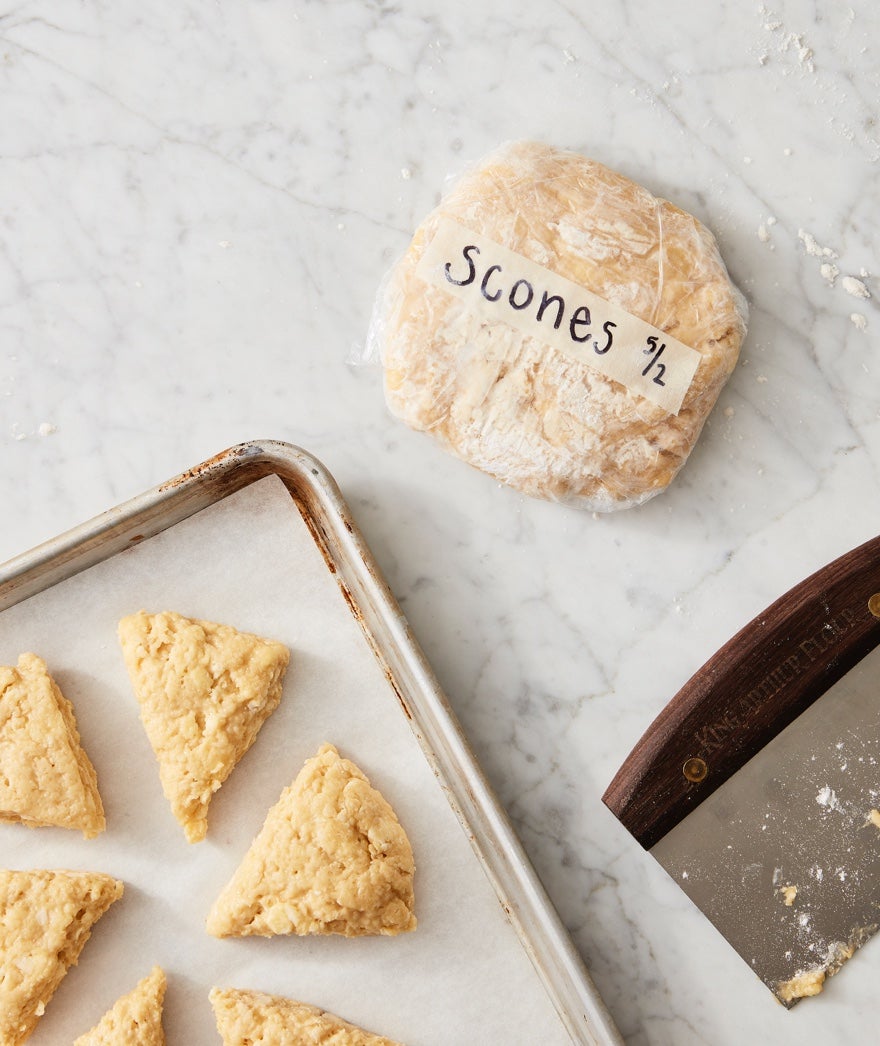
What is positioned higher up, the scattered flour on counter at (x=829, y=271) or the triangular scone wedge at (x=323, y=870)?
the scattered flour on counter at (x=829, y=271)

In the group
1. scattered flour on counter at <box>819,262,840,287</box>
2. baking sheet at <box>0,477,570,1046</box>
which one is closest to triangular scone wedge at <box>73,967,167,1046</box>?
baking sheet at <box>0,477,570,1046</box>

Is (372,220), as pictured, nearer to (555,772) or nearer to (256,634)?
(256,634)

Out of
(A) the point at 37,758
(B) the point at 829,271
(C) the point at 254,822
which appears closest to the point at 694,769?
(C) the point at 254,822

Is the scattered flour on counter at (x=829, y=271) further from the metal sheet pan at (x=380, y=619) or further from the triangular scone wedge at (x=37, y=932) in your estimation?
the triangular scone wedge at (x=37, y=932)

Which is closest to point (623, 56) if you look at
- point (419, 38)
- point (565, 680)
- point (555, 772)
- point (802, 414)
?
point (419, 38)

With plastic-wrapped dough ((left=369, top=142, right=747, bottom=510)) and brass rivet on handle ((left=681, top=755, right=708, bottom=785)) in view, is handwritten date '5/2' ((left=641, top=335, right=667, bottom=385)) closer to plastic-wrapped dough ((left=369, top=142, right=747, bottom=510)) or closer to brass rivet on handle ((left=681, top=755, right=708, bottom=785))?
plastic-wrapped dough ((left=369, top=142, right=747, bottom=510))

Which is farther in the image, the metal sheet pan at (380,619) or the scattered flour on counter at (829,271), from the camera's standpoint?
the scattered flour on counter at (829,271)

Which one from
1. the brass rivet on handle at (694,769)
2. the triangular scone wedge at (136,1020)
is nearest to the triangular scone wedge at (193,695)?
the triangular scone wedge at (136,1020)
